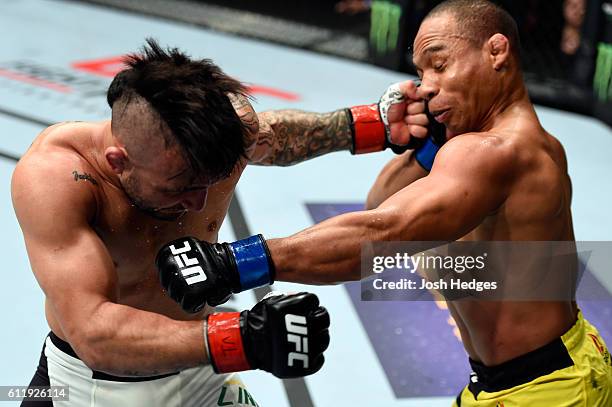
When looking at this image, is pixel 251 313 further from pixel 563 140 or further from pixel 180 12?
pixel 180 12

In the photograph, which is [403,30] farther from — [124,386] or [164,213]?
[124,386]

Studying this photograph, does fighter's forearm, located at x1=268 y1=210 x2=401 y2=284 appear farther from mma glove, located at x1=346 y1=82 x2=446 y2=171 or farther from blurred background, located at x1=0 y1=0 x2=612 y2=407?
blurred background, located at x1=0 y1=0 x2=612 y2=407

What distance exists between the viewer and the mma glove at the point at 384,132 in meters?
2.97

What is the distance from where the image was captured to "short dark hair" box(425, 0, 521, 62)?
2.56 metres

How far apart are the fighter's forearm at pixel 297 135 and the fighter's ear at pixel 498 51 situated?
0.73 meters

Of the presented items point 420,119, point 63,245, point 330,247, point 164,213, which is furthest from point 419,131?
point 63,245

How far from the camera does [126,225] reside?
2.38m

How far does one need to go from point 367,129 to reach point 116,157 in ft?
3.80

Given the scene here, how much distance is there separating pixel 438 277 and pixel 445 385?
109 centimetres

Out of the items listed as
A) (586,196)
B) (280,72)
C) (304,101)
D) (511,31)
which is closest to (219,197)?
(511,31)

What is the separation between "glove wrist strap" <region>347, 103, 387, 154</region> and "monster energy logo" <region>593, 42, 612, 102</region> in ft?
13.6

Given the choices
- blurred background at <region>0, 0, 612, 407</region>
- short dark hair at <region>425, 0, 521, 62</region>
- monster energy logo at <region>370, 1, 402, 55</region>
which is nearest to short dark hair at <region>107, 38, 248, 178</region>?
short dark hair at <region>425, 0, 521, 62</region>

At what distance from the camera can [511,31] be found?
2611mm

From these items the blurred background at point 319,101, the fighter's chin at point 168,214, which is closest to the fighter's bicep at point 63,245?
the fighter's chin at point 168,214
